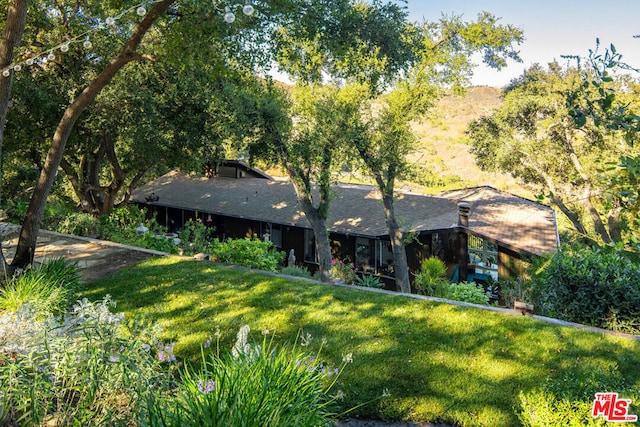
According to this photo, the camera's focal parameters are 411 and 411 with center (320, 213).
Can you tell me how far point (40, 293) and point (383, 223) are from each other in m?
12.9

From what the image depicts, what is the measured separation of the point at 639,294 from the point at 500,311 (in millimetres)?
1879

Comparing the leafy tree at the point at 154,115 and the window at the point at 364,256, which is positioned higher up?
the leafy tree at the point at 154,115

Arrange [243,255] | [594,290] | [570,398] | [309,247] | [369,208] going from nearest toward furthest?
1. [570,398]
2. [594,290]
3. [243,255]
4. [369,208]
5. [309,247]

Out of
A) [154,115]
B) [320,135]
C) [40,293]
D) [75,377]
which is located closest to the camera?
[75,377]

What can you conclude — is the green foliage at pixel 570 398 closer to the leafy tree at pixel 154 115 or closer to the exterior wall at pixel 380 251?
the exterior wall at pixel 380 251

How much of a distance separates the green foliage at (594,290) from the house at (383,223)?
6724mm

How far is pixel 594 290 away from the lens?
607 cm

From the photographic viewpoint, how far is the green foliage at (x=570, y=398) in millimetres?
3207

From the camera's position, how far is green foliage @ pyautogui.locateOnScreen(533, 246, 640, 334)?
586cm

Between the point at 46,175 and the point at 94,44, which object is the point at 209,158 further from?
the point at 46,175

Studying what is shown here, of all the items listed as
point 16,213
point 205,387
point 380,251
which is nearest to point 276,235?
point 380,251

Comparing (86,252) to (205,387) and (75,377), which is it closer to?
(75,377)

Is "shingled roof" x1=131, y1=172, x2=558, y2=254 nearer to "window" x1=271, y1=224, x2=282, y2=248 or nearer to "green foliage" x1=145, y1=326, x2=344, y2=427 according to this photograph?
"window" x1=271, y1=224, x2=282, y2=248
